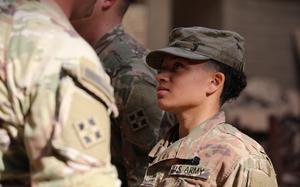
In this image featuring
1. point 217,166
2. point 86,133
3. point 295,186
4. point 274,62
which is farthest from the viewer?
point 274,62

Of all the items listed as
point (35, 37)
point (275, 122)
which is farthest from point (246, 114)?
point (35, 37)

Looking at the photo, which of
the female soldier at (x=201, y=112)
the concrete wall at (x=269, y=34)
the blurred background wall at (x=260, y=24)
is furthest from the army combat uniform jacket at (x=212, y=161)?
the concrete wall at (x=269, y=34)

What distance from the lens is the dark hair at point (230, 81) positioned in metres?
1.80

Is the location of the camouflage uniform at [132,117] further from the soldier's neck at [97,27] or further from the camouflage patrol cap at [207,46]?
the camouflage patrol cap at [207,46]

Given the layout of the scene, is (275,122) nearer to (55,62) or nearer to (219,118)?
(219,118)

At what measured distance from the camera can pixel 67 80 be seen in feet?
4.24

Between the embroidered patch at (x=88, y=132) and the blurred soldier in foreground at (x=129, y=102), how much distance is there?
82 centimetres

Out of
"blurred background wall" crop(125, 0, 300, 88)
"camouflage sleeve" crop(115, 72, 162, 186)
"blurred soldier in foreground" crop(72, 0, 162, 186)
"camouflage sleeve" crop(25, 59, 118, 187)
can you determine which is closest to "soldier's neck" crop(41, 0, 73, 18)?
"camouflage sleeve" crop(25, 59, 118, 187)

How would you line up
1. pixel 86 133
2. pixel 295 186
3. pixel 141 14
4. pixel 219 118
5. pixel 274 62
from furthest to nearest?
pixel 274 62, pixel 141 14, pixel 295 186, pixel 219 118, pixel 86 133

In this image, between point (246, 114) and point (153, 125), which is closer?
point (153, 125)

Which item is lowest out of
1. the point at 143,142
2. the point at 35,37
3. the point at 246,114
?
the point at 246,114

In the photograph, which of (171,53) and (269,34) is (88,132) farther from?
(269,34)

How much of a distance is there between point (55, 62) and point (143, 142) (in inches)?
33.8

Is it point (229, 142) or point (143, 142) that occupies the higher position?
point (229, 142)
